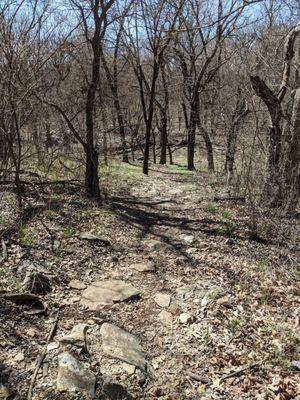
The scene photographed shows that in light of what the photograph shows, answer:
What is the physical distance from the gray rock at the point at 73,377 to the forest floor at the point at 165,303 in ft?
0.18

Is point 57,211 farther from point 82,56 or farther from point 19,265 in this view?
point 82,56

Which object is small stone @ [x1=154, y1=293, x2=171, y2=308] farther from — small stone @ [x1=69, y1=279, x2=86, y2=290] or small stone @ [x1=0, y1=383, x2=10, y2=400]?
small stone @ [x1=0, y1=383, x2=10, y2=400]

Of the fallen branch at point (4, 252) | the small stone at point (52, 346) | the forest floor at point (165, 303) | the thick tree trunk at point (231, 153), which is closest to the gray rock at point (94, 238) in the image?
the forest floor at point (165, 303)

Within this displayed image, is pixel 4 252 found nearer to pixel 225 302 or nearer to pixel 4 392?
pixel 4 392

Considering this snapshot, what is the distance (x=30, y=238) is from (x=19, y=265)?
79cm

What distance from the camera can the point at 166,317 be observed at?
4340 millimetres

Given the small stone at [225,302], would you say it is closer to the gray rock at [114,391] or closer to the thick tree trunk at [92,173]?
the gray rock at [114,391]

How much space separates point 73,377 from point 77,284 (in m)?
1.62

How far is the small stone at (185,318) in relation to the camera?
13.9 feet

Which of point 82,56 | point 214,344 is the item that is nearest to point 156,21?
point 82,56

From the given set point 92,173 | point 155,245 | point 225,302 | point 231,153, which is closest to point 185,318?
point 225,302

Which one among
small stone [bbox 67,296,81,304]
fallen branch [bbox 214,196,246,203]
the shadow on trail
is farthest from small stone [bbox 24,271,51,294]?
fallen branch [bbox 214,196,246,203]

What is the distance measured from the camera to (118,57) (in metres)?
18.2

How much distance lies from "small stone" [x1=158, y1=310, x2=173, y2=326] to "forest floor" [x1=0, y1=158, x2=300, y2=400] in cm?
1
